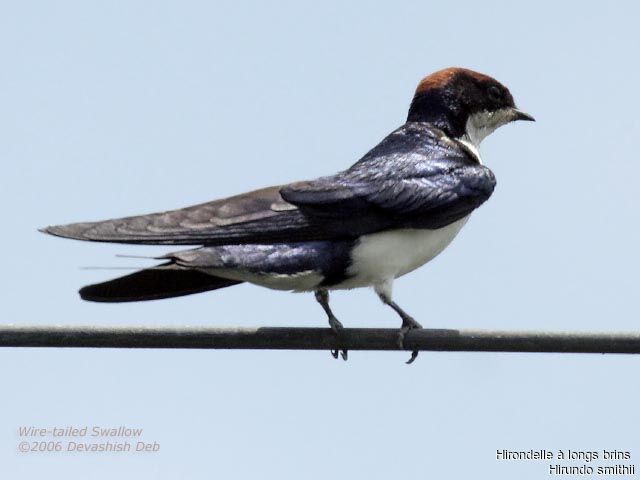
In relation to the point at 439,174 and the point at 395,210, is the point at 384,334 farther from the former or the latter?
the point at 439,174

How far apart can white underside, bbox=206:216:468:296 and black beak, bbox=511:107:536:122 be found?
5.17ft

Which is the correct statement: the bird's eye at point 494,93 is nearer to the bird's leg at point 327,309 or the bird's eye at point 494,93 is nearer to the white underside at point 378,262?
the white underside at point 378,262

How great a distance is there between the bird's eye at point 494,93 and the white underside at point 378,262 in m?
1.44

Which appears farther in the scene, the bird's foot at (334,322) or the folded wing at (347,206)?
the bird's foot at (334,322)

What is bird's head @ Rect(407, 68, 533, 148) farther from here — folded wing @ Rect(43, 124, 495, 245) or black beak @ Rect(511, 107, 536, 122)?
folded wing @ Rect(43, 124, 495, 245)

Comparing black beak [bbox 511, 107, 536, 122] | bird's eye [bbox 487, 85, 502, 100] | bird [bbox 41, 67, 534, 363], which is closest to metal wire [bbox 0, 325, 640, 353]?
bird [bbox 41, 67, 534, 363]

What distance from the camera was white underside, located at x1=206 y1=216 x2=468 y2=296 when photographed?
7.00m

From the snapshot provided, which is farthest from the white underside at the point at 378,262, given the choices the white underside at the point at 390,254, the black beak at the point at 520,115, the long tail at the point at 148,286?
the black beak at the point at 520,115

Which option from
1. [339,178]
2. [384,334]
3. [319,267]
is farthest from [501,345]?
[339,178]

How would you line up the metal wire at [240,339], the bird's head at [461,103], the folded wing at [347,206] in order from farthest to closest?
the bird's head at [461,103] < the folded wing at [347,206] < the metal wire at [240,339]

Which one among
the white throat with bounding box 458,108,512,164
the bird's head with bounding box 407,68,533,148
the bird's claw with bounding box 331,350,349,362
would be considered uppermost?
the bird's head with bounding box 407,68,533,148

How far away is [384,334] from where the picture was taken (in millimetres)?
5992

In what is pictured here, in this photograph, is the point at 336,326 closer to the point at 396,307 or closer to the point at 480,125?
the point at 396,307

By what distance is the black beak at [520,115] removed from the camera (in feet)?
29.6
